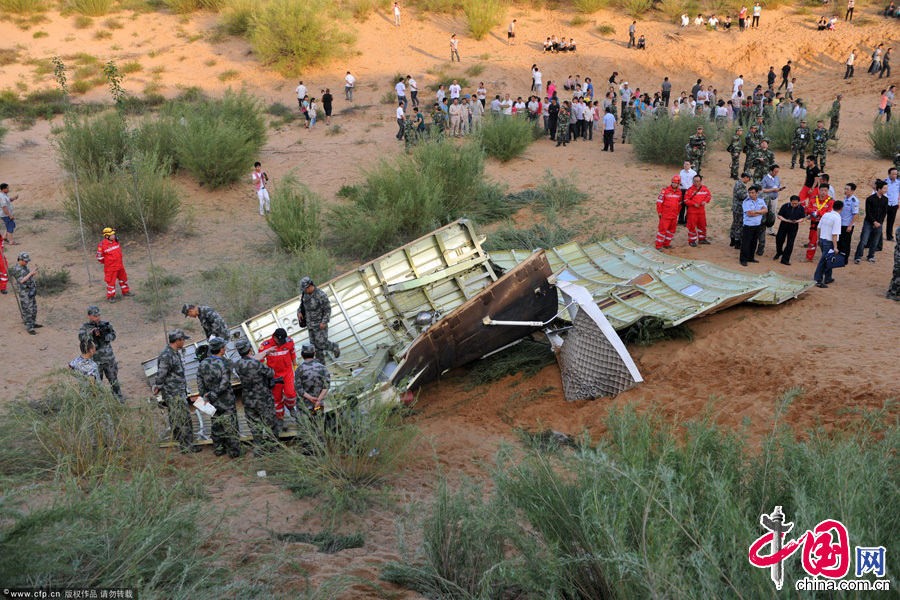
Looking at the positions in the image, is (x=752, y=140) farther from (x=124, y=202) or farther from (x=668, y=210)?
(x=124, y=202)

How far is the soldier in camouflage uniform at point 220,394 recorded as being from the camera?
7.00 m

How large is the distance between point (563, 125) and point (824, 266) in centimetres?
1315

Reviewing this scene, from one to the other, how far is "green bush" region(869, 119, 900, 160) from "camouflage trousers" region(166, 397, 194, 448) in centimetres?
1938

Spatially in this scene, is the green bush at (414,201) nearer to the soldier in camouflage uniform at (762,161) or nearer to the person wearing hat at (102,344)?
the soldier in camouflage uniform at (762,161)

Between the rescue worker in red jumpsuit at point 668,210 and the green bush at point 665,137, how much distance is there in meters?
7.18

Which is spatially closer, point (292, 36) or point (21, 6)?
point (292, 36)

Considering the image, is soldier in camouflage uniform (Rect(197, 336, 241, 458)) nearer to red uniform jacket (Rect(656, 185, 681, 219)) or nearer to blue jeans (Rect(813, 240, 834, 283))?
blue jeans (Rect(813, 240, 834, 283))

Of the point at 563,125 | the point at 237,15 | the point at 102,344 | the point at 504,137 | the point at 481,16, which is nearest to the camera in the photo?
the point at 102,344

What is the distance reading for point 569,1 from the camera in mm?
35625

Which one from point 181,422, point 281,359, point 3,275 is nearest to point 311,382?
point 281,359

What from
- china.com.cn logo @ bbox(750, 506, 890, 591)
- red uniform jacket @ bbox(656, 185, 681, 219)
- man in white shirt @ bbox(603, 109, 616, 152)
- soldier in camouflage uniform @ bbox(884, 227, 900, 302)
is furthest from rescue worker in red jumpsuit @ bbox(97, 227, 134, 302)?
man in white shirt @ bbox(603, 109, 616, 152)

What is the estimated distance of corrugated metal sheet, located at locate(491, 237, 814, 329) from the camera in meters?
9.15

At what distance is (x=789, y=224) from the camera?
11.8m

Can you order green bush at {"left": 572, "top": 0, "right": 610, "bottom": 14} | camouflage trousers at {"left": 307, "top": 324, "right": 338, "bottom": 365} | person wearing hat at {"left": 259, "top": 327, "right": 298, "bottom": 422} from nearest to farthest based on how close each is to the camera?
person wearing hat at {"left": 259, "top": 327, "right": 298, "bottom": 422} → camouflage trousers at {"left": 307, "top": 324, "right": 338, "bottom": 365} → green bush at {"left": 572, "top": 0, "right": 610, "bottom": 14}
